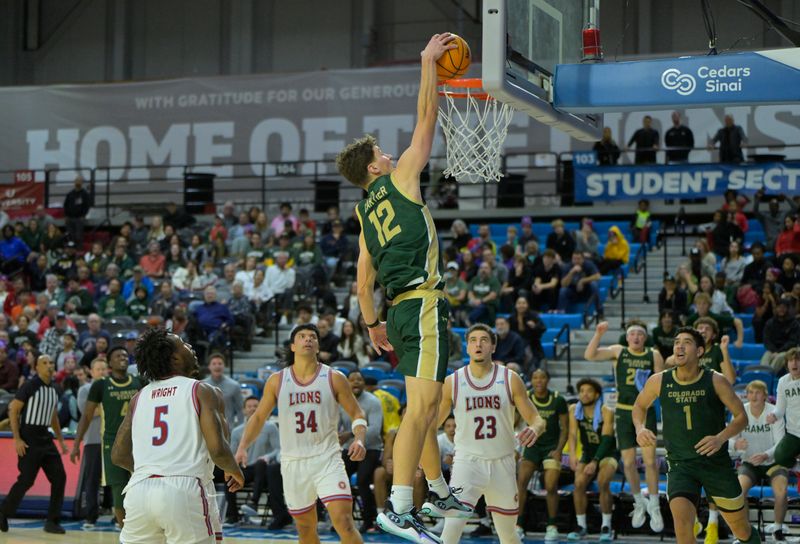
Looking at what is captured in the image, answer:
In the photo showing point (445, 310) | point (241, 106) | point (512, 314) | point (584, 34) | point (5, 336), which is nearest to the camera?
point (445, 310)

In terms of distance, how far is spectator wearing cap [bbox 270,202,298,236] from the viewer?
22500 mm

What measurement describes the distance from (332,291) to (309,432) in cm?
1061

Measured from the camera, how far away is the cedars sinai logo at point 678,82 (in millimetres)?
8250

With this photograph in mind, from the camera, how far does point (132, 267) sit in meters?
22.4

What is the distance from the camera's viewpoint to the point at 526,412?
9.95 m

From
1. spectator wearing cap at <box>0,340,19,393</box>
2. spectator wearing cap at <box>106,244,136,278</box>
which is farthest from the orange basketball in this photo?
spectator wearing cap at <box>106,244,136,278</box>

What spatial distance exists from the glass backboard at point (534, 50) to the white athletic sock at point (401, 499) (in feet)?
8.67

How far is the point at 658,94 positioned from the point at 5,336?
1398 cm

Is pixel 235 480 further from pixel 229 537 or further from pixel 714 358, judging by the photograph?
pixel 714 358

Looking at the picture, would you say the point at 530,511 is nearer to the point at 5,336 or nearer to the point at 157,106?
the point at 5,336

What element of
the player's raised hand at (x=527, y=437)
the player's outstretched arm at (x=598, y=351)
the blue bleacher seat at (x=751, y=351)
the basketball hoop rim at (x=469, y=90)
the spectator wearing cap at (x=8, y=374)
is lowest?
the spectator wearing cap at (x=8, y=374)

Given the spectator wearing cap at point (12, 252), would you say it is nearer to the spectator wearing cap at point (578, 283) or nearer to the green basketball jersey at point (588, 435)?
the spectator wearing cap at point (578, 283)

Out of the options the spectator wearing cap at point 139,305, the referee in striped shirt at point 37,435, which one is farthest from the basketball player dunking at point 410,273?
the spectator wearing cap at point 139,305

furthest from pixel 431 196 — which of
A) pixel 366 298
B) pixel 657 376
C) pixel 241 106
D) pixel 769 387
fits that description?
pixel 366 298
